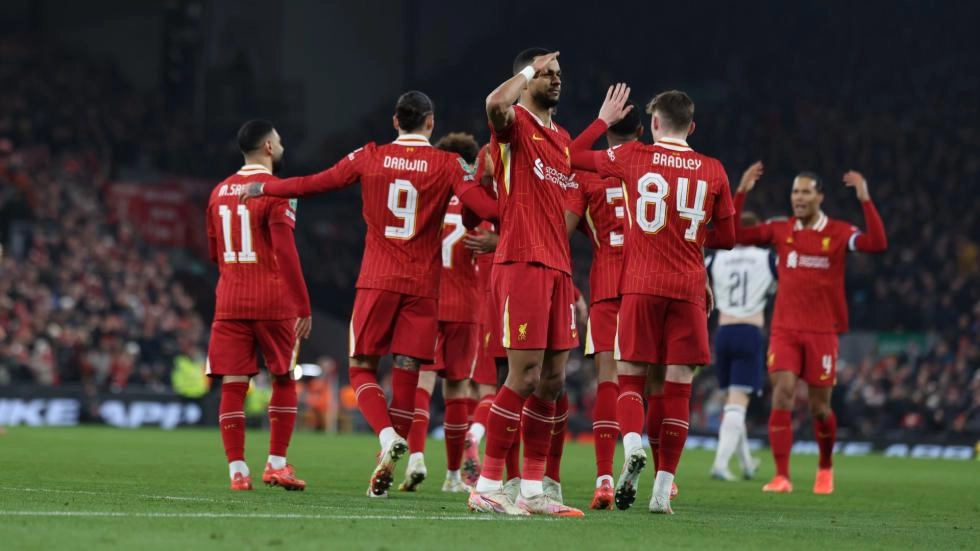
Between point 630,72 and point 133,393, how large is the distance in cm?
1871

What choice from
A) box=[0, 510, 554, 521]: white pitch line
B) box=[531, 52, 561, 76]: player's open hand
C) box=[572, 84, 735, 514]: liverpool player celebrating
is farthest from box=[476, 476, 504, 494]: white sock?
box=[531, 52, 561, 76]: player's open hand

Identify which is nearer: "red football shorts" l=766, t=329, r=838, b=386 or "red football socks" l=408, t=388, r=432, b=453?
"red football socks" l=408, t=388, r=432, b=453

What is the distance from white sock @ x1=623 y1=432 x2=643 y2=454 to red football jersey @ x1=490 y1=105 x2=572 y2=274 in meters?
1.11

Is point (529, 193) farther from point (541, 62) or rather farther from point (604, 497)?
point (604, 497)

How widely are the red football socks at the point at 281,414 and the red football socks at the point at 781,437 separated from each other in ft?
14.9

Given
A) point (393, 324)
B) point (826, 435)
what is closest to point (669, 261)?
point (393, 324)

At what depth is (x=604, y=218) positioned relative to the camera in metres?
9.52

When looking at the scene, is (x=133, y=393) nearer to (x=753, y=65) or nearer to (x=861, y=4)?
(x=753, y=65)

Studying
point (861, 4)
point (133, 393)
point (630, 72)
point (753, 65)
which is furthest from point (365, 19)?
point (133, 393)

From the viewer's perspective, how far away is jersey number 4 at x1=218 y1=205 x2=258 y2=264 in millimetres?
9758

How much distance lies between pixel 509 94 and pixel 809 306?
6117mm

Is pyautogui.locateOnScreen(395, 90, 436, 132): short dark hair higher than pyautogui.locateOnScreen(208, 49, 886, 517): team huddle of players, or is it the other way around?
pyautogui.locateOnScreen(395, 90, 436, 132): short dark hair

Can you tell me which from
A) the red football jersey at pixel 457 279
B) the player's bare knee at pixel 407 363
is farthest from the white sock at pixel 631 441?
the red football jersey at pixel 457 279

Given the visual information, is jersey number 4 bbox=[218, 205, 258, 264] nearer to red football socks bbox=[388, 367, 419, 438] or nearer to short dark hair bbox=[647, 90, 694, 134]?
red football socks bbox=[388, 367, 419, 438]
